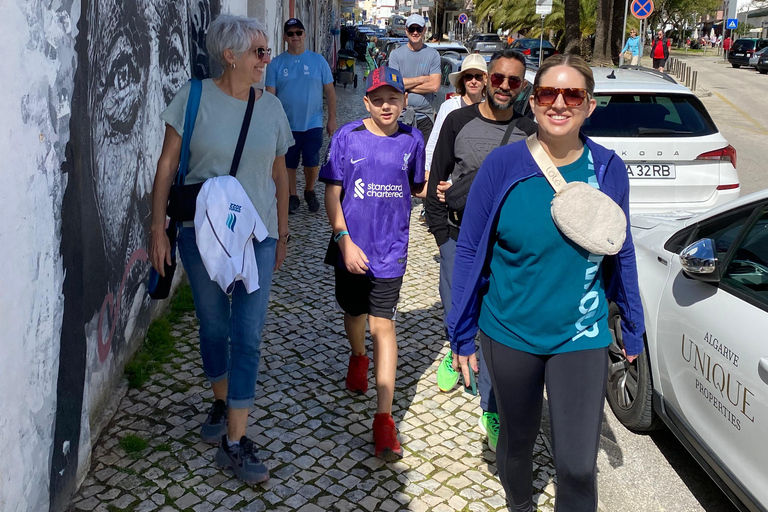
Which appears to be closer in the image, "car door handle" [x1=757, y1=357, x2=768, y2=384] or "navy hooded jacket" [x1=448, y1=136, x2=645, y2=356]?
"navy hooded jacket" [x1=448, y1=136, x2=645, y2=356]

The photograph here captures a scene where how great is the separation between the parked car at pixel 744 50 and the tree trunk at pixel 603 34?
23736mm

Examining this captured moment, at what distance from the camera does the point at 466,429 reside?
434cm

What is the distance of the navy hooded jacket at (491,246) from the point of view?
111 inches

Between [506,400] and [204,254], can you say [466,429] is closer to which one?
[506,400]

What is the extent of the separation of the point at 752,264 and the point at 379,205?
5.73ft

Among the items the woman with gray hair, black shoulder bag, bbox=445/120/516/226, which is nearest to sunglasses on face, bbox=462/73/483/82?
black shoulder bag, bbox=445/120/516/226

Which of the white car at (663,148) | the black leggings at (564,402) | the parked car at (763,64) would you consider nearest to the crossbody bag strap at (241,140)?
the black leggings at (564,402)

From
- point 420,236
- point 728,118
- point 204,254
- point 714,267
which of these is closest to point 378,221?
point 204,254

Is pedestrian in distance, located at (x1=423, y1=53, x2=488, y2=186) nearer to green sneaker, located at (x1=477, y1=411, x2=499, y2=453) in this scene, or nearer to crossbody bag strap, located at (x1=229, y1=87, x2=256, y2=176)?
green sneaker, located at (x1=477, y1=411, x2=499, y2=453)

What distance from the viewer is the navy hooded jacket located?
281 centimetres

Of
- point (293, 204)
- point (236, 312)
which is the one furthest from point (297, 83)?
point (236, 312)

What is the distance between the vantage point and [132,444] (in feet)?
12.6

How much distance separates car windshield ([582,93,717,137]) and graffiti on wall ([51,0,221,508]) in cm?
352

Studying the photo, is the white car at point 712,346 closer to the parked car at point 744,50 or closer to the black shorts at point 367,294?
the black shorts at point 367,294
